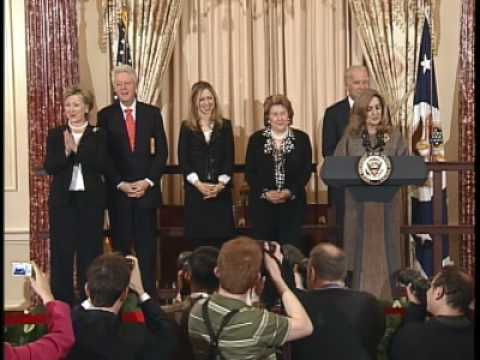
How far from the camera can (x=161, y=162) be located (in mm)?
5988

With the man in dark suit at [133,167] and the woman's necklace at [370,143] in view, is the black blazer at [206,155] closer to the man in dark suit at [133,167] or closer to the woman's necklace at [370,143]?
the man in dark suit at [133,167]

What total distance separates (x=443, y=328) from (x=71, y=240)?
325cm

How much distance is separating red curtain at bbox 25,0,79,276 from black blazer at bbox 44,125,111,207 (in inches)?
57.1

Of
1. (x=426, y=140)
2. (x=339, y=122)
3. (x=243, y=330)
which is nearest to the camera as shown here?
(x=243, y=330)

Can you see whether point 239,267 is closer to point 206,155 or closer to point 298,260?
point 298,260

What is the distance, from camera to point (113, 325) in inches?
126

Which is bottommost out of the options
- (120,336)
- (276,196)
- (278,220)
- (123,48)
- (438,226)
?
(120,336)

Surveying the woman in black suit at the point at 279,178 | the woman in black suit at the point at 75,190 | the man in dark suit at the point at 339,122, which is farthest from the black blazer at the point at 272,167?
the woman in black suit at the point at 75,190

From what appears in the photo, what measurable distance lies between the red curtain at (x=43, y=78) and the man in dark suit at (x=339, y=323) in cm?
425

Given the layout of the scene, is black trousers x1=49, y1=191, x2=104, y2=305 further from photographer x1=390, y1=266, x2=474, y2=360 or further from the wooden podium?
photographer x1=390, y1=266, x2=474, y2=360

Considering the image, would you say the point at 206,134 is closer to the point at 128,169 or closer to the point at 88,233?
the point at 128,169

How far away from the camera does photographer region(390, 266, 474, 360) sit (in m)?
3.09

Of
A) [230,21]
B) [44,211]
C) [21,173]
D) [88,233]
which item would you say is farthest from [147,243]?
[230,21]

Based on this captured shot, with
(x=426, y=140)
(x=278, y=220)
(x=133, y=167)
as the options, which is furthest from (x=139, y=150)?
(x=426, y=140)
